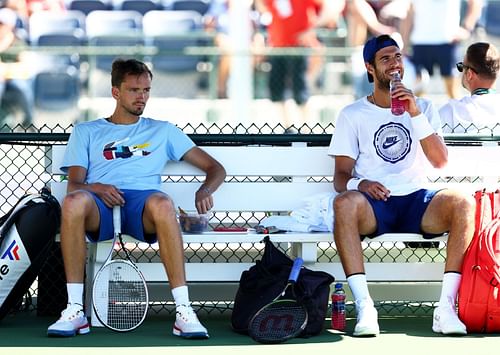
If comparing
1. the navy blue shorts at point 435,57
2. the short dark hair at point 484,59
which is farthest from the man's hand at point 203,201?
the navy blue shorts at point 435,57

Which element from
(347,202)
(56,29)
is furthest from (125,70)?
(56,29)

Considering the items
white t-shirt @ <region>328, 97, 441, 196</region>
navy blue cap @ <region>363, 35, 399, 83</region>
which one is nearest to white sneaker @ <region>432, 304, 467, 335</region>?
white t-shirt @ <region>328, 97, 441, 196</region>

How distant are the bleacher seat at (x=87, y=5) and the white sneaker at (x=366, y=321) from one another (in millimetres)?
9174

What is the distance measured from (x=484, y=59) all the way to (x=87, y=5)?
8.12 meters

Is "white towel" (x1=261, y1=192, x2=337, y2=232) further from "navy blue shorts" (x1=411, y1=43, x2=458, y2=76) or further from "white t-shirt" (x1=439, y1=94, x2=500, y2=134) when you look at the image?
"navy blue shorts" (x1=411, y1=43, x2=458, y2=76)

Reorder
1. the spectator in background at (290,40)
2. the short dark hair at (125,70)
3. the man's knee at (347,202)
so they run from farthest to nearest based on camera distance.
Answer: the spectator in background at (290,40)
the short dark hair at (125,70)
the man's knee at (347,202)

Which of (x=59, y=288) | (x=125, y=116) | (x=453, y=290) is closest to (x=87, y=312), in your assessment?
(x=59, y=288)

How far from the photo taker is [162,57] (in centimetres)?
1380

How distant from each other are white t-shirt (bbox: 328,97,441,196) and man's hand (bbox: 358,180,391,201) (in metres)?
0.10

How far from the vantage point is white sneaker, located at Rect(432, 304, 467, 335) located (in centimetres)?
643

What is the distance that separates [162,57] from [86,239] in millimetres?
7235

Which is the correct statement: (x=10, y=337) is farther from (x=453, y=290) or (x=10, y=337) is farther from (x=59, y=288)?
(x=453, y=290)

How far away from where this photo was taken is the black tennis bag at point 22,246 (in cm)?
672

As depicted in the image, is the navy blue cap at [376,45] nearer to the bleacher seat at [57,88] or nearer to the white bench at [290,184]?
the white bench at [290,184]
